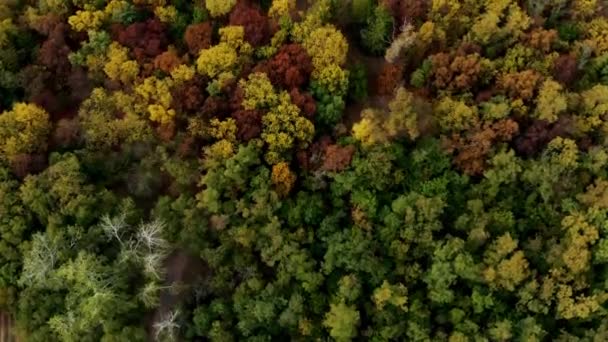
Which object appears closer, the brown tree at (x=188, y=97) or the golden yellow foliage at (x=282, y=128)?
the golden yellow foliage at (x=282, y=128)

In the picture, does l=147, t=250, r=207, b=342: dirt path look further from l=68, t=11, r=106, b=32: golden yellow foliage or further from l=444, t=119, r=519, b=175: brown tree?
l=444, t=119, r=519, b=175: brown tree

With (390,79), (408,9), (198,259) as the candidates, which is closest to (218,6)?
(390,79)

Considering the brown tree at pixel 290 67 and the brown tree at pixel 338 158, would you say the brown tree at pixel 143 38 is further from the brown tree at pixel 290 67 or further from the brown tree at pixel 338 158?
the brown tree at pixel 338 158

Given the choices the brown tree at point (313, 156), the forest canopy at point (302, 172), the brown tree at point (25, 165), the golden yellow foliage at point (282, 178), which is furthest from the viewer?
the brown tree at point (313, 156)

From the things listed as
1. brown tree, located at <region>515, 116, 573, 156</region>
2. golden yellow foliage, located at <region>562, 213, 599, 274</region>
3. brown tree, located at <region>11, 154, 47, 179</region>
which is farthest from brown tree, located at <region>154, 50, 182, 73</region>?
golden yellow foliage, located at <region>562, 213, 599, 274</region>

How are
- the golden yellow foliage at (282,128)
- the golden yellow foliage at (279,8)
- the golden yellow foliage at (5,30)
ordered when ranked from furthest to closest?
the golden yellow foliage at (279,8), the golden yellow foliage at (5,30), the golden yellow foliage at (282,128)

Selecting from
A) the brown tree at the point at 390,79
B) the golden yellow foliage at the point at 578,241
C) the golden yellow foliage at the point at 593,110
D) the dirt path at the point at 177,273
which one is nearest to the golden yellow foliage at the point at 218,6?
the brown tree at the point at 390,79

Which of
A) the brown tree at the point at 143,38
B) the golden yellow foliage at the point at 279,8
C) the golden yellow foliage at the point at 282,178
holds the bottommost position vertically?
the golden yellow foliage at the point at 282,178

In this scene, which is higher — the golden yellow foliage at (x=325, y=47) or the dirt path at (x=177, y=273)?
the golden yellow foliage at (x=325, y=47)

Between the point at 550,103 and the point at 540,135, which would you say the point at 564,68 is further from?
the point at 540,135
